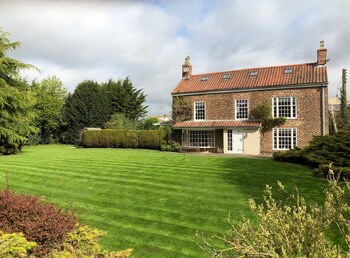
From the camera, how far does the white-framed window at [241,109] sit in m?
27.5

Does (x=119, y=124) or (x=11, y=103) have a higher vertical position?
(x=11, y=103)

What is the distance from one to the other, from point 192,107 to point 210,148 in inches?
204

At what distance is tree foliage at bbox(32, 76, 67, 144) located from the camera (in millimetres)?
42812

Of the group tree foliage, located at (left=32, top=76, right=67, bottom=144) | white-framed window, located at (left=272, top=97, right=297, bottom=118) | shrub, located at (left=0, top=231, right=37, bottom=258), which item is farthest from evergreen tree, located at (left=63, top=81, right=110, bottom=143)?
shrub, located at (left=0, top=231, right=37, bottom=258)

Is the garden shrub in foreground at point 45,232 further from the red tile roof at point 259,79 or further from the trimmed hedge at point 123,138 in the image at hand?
the red tile roof at point 259,79

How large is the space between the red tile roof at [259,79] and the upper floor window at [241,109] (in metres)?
1.46

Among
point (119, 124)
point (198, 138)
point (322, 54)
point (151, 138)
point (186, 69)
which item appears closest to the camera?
point (322, 54)

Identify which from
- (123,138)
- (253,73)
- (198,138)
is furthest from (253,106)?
(123,138)

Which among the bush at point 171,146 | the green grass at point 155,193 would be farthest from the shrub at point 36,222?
the bush at point 171,146

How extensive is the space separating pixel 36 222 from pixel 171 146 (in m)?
23.1

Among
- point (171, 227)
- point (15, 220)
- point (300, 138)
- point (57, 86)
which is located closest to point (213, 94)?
point (300, 138)

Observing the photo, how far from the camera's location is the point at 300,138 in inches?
993

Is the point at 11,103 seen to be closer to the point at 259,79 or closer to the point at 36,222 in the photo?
the point at 36,222

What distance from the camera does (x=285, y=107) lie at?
1021 inches
